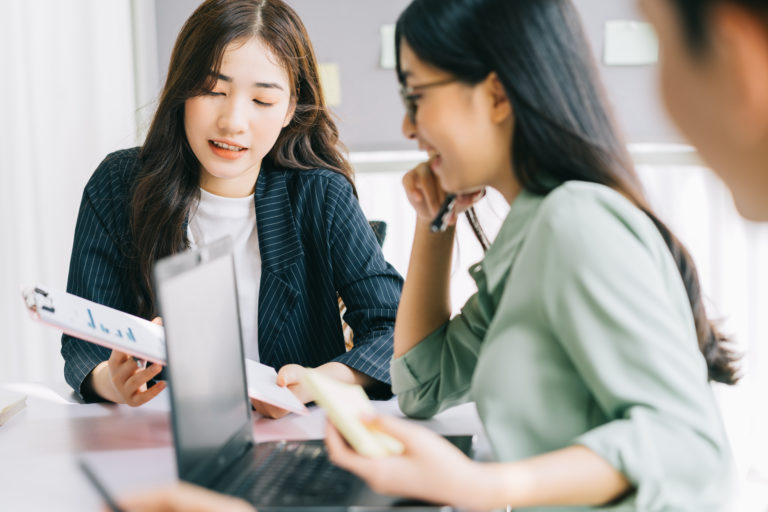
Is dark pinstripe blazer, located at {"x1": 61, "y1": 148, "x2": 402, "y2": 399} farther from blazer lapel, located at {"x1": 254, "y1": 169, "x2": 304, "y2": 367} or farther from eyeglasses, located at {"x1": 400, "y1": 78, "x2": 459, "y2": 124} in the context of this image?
eyeglasses, located at {"x1": 400, "y1": 78, "x2": 459, "y2": 124}

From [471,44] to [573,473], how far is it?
446 millimetres

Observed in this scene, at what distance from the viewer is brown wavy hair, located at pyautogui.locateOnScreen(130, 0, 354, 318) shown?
1.42 meters

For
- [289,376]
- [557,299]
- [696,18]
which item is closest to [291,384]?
[289,376]

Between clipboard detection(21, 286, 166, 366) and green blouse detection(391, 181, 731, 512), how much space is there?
1.39 ft

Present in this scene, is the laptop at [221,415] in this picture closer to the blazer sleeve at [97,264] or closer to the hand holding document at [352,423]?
the hand holding document at [352,423]

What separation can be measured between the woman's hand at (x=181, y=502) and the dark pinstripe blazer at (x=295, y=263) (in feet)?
2.41

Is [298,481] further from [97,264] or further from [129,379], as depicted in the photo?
[97,264]

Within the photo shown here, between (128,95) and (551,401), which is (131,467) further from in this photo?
A: (128,95)

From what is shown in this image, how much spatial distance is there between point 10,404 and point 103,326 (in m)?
0.33

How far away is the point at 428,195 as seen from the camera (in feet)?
3.71

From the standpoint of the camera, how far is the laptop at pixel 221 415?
2.34 feet

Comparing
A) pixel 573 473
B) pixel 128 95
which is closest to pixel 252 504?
pixel 573 473

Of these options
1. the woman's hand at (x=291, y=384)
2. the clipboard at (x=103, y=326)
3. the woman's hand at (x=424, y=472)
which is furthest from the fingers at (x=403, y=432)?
the woman's hand at (x=291, y=384)

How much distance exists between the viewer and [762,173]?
1.82 ft
